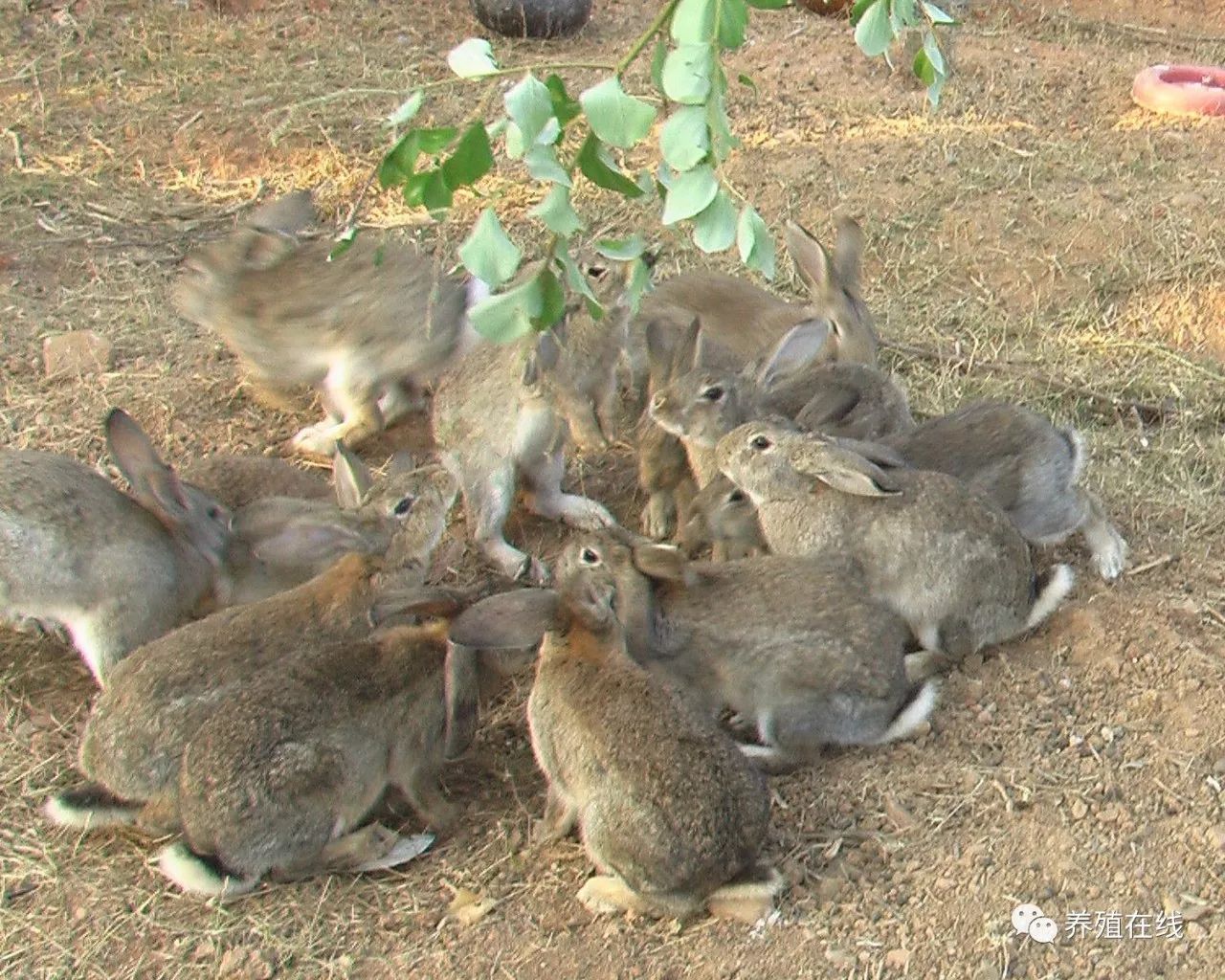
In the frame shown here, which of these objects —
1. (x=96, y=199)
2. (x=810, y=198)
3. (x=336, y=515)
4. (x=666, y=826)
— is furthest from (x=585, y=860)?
(x=96, y=199)

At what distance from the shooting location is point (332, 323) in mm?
6539

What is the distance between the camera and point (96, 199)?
873cm

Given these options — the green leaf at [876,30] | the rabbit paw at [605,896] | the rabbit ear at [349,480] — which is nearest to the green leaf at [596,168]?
the green leaf at [876,30]

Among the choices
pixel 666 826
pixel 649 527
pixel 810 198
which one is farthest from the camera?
pixel 810 198

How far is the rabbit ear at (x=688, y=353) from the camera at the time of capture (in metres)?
5.79

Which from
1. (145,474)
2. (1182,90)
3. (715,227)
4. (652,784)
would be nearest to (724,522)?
(652,784)

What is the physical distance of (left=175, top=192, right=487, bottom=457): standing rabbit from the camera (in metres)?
6.54

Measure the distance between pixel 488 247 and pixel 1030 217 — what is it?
5.97 meters

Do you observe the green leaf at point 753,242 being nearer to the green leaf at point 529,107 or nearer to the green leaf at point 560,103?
the green leaf at point 560,103

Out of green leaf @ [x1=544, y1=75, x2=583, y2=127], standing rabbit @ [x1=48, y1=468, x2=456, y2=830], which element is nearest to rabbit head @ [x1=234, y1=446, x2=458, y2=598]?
standing rabbit @ [x1=48, y1=468, x2=456, y2=830]

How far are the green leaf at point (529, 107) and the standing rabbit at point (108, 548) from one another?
2678 millimetres

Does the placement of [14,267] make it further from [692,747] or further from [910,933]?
[910,933]

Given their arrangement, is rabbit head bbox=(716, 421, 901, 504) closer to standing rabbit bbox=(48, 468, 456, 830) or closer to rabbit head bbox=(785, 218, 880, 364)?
standing rabbit bbox=(48, 468, 456, 830)

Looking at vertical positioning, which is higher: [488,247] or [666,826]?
[488,247]
